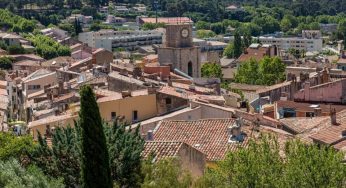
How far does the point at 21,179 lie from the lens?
18.4 meters

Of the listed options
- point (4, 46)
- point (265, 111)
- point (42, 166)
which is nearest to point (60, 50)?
point (4, 46)

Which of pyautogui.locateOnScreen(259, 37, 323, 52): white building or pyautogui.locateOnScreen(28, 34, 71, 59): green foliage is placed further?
pyautogui.locateOnScreen(259, 37, 323, 52): white building

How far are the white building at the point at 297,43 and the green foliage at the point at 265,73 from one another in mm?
75324

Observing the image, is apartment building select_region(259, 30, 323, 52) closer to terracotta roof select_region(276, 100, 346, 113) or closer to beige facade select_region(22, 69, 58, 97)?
beige facade select_region(22, 69, 58, 97)

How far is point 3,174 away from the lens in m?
18.3

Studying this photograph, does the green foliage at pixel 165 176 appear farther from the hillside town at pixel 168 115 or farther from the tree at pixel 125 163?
the tree at pixel 125 163

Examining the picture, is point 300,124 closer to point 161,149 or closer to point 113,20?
point 161,149

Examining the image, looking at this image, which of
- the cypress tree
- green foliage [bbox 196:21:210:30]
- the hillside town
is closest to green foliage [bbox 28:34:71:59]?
the hillside town

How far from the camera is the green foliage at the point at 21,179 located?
18172 millimetres

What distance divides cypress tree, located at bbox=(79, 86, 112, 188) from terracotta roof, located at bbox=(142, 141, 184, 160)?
5.06m

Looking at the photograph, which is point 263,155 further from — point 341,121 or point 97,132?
point 341,121

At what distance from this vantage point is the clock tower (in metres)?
60.2

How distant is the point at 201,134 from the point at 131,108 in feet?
25.3

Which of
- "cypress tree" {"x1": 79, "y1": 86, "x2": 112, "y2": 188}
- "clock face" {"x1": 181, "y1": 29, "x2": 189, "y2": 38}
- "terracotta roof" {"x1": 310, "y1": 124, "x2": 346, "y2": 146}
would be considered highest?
"cypress tree" {"x1": 79, "y1": 86, "x2": 112, "y2": 188}
